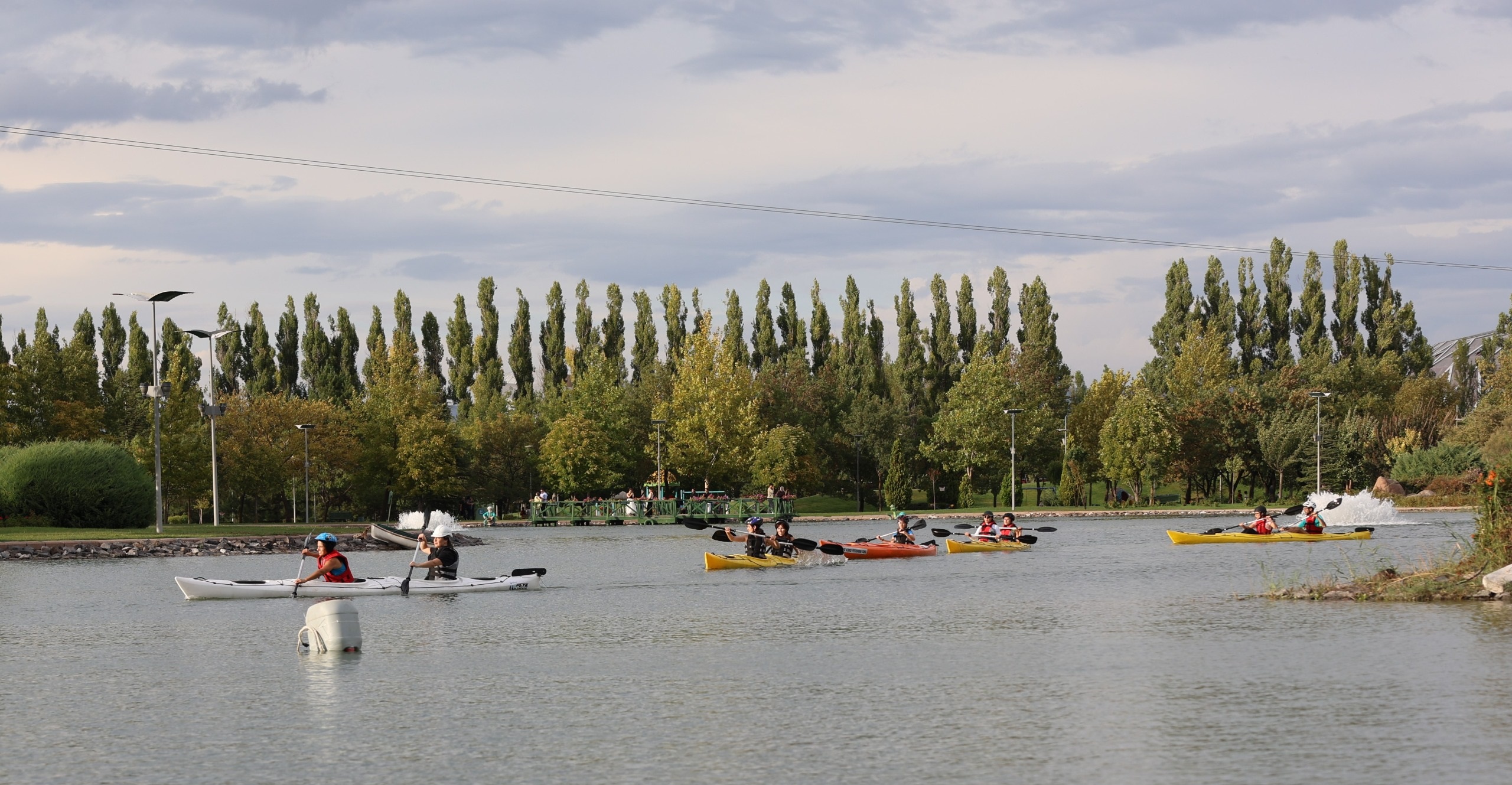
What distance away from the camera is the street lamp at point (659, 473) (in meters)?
93.7

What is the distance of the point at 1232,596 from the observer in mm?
28500

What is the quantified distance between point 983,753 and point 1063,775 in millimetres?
1184

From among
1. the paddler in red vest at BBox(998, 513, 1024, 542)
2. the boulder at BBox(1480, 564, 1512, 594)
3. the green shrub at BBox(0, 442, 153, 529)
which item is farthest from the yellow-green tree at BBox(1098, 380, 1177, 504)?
the boulder at BBox(1480, 564, 1512, 594)

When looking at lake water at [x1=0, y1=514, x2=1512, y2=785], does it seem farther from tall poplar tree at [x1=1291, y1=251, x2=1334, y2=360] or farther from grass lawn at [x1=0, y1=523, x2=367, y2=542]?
tall poplar tree at [x1=1291, y1=251, x2=1334, y2=360]

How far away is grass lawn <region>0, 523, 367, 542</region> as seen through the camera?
53312 mm

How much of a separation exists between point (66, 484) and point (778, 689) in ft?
168

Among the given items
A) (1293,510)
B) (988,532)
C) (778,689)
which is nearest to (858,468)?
(1293,510)

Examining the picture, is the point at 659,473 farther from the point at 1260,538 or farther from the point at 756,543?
the point at 756,543

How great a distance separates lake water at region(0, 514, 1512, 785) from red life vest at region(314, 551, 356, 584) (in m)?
0.73

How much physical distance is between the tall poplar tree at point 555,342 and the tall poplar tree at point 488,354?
1.69 m

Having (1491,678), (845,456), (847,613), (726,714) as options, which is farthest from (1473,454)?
(726,714)

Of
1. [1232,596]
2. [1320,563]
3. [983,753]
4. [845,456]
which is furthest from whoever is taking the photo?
[845,456]

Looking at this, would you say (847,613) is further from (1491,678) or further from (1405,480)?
(1405,480)

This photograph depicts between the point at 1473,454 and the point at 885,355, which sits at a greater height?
the point at 885,355
